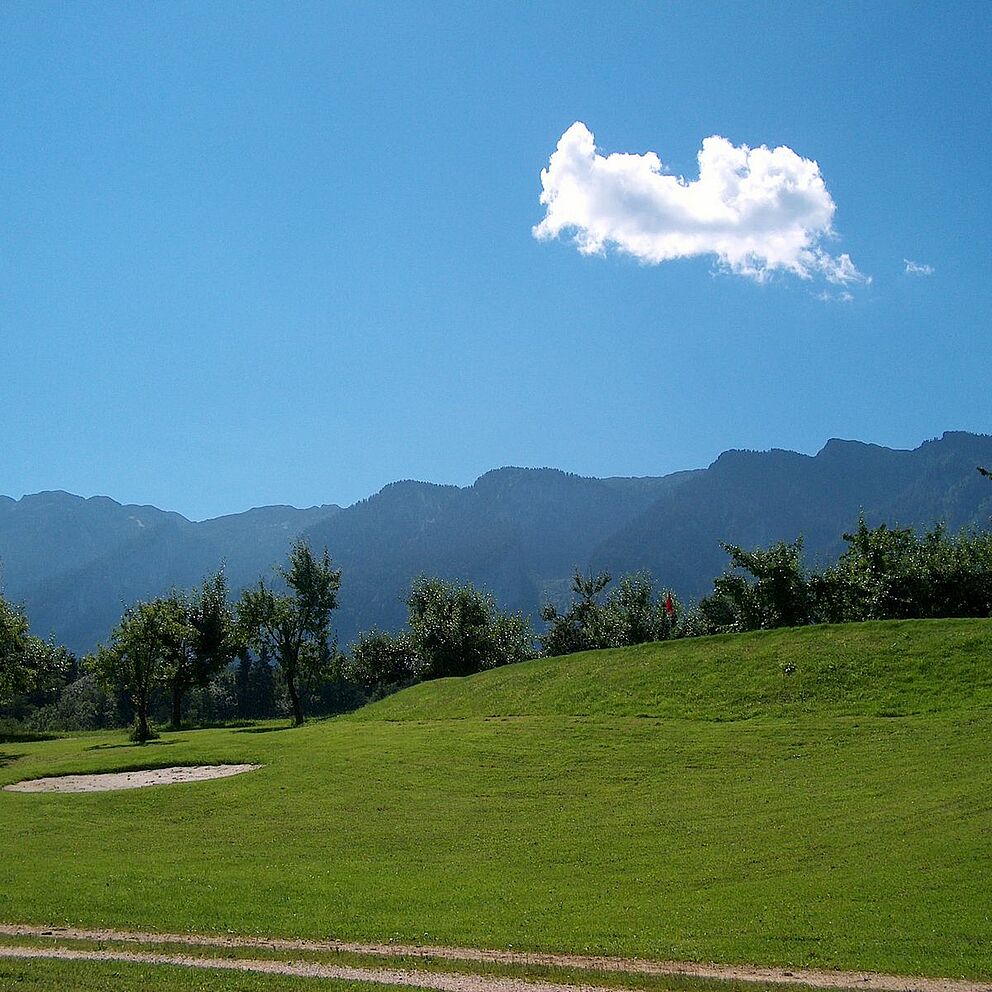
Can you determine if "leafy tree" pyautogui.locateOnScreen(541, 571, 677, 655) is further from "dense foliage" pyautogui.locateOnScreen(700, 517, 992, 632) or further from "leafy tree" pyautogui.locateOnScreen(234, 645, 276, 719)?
"leafy tree" pyautogui.locateOnScreen(234, 645, 276, 719)

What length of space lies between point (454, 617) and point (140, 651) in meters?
32.9

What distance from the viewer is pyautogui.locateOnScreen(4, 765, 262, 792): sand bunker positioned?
4031 centimetres

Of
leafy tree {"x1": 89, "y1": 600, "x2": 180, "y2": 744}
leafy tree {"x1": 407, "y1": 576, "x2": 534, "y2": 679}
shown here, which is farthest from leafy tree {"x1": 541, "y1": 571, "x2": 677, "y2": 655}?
leafy tree {"x1": 89, "y1": 600, "x2": 180, "y2": 744}

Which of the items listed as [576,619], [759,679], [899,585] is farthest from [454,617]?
[759,679]

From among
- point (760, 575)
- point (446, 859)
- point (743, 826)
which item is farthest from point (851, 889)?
point (760, 575)

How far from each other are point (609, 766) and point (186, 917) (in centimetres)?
2086

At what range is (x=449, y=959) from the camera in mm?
17031

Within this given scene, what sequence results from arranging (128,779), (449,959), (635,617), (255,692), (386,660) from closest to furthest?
1. (449,959)
2. (128,779)
3. (635,617)
4. (386,660)
5. (255,692)

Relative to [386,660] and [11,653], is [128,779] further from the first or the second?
[386,660]

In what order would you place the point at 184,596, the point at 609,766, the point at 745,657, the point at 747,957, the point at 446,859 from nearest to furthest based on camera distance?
the point at 747,957, the point at 446,859, the point at 609,766, the point at 745,657, the point at 184,596

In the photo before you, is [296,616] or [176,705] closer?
[176,705]

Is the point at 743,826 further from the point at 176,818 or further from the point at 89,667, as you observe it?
the point at 89,667

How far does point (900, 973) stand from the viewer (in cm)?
1513

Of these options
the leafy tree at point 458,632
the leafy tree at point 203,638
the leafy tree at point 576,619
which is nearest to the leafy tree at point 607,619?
the leafy tree at point 576,619
